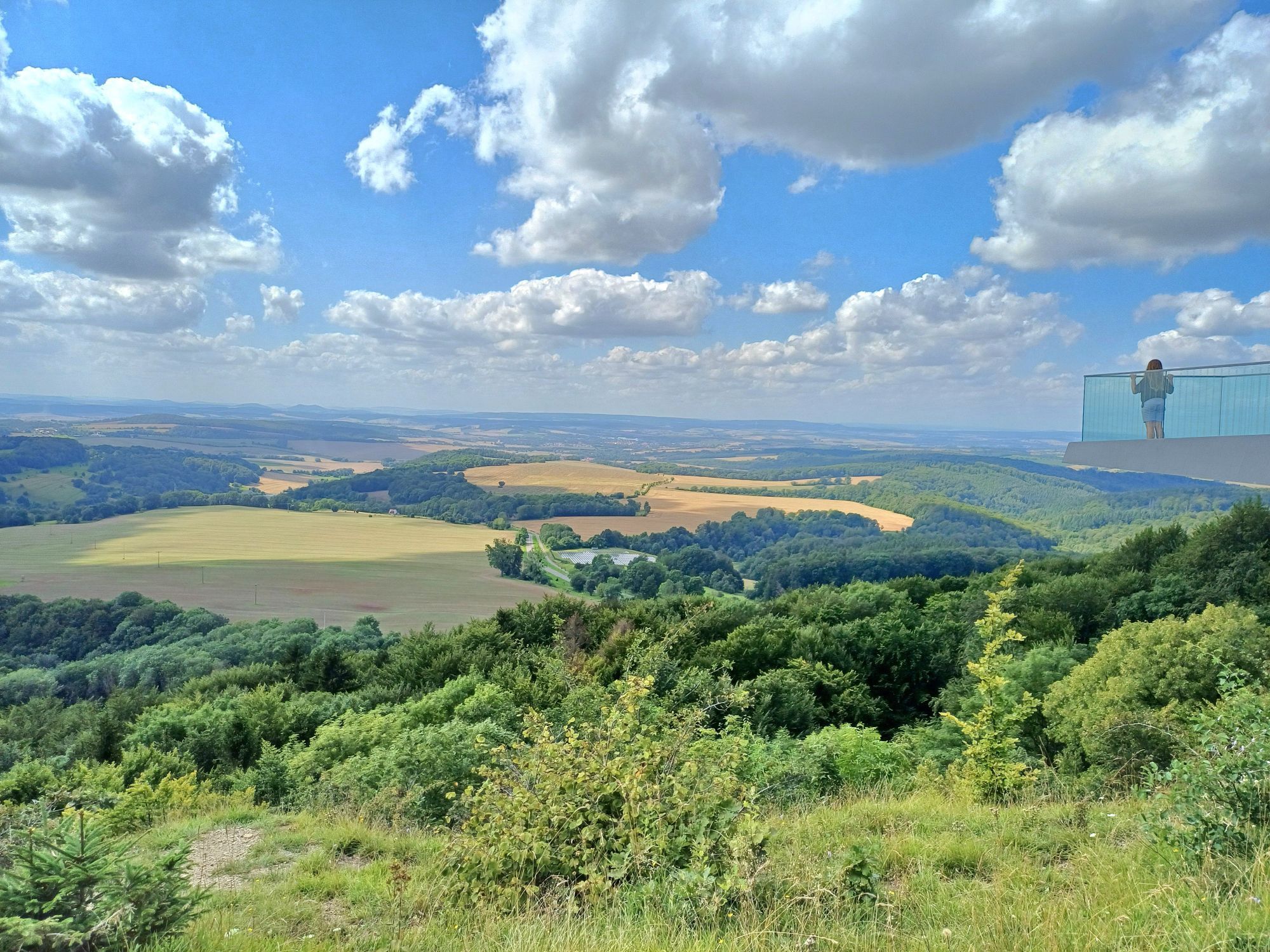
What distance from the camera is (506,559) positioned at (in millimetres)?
63000

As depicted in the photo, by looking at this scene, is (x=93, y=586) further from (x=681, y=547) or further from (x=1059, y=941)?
(x=1059, y=941)

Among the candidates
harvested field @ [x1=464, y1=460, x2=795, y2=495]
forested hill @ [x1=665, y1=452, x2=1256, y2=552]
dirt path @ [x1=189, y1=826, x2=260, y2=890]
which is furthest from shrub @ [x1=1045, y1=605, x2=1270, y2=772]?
harvested field @ [x1=464, y1=460, x2=795, y2=495]

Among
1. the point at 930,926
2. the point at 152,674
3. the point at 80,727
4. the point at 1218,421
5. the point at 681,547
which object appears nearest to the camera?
the point at 930,926

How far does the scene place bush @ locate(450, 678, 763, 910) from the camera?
4.42 metres

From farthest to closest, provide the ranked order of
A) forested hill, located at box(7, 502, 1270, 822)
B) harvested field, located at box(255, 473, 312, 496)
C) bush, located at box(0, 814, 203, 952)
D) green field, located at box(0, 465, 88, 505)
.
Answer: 1. harvested field, located at box(255, 473, 312, 496)
2. green field, located at box(0, 465, 88, 505)
3. forested hill, located at box(7, 502, 1270, 822)
4. bush, located at box(0, 814, 203, 952)

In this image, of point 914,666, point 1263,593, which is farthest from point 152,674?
point 1263,593

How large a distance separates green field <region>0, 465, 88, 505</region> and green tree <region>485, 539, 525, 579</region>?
64121 mm

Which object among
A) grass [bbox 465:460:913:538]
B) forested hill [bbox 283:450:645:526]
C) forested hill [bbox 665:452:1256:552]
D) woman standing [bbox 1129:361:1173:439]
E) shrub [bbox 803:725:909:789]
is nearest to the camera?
woman standing [bbox 1129:361:1173:439]

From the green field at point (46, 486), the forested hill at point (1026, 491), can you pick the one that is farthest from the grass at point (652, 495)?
the green field at point (46, 486)

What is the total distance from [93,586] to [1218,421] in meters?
66.5

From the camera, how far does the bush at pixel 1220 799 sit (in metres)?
4.10

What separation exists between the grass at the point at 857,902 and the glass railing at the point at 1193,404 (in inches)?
198

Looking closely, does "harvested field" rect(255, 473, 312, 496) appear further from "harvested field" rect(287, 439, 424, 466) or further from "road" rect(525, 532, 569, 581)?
"road" rect(525, 532, 569, 581)

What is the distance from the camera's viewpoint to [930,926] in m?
4.00
